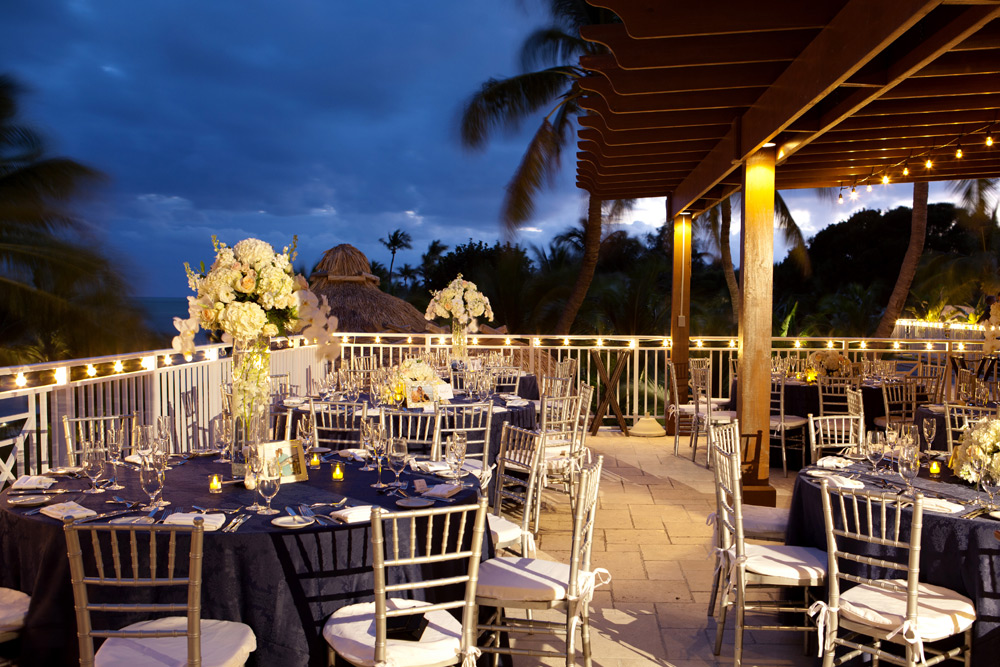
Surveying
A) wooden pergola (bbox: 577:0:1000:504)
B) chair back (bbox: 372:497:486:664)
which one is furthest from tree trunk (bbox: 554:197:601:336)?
chair back (bbox: 372:497:486:664)

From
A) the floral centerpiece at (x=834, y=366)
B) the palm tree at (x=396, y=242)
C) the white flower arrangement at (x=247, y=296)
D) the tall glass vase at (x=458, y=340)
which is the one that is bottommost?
the floral centerpiece at (x=834, y=366)

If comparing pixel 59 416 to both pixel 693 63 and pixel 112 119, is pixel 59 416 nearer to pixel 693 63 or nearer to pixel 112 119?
pixel 693 63

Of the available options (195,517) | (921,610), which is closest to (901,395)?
(921,610)

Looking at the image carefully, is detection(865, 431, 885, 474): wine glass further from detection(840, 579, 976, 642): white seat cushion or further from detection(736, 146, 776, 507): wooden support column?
detection(736, 146, 776, 507): wooden support column

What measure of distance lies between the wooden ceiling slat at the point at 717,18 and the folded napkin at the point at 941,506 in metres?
2.70

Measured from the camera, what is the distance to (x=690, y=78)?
5.21 metres

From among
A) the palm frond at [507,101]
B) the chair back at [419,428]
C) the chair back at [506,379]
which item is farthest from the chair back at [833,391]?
the palm frond at [507,101]

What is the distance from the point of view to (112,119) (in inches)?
1299

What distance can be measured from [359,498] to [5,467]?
2.26m

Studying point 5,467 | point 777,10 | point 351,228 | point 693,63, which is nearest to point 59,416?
point 5,467

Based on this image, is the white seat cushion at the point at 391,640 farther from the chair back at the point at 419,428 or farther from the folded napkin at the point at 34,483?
the chair back at the point at 419,428

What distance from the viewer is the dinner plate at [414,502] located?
2.90 metres

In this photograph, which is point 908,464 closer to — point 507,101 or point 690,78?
point 690,78

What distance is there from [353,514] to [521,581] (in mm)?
764
